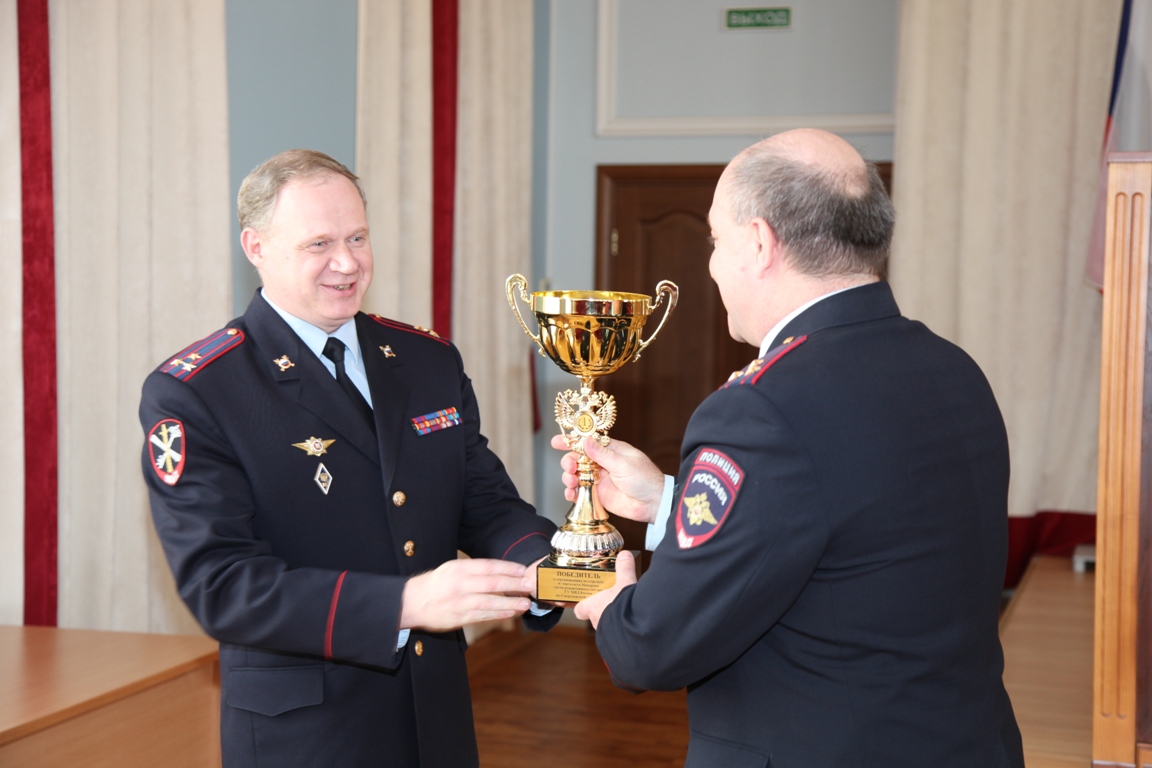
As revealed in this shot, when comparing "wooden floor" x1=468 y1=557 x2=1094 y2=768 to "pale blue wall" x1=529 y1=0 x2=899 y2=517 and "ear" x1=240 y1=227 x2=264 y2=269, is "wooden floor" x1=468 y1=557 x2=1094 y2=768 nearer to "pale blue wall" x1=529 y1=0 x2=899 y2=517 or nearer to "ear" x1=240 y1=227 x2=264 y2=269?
"pale blue wall" x1=529 y1=0 x2=899 y2=517

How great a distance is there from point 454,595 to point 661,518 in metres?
0.37

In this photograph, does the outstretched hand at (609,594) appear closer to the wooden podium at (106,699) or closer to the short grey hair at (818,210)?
the short grey hair at (818,210)

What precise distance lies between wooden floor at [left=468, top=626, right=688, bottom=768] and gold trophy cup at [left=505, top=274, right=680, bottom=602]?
83.0 inches

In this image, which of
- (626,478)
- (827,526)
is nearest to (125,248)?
(626,478)

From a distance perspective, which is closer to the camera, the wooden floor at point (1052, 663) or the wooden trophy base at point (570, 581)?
the wooden trophy base at point (570, 581)

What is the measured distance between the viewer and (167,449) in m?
1.65

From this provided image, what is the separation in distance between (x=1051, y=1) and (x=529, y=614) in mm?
3841

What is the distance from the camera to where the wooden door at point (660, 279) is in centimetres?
579

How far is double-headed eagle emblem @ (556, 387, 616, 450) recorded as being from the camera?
178 cm

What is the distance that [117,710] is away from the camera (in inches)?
86.7

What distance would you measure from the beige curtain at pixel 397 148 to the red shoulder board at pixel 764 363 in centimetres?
269

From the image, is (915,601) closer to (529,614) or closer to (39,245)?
(529,614)

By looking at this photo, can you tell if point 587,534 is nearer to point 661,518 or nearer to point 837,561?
point 661,518

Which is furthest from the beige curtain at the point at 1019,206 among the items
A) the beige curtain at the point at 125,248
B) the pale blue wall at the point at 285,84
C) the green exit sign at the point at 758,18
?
the beige curtain at the point at 125,248
